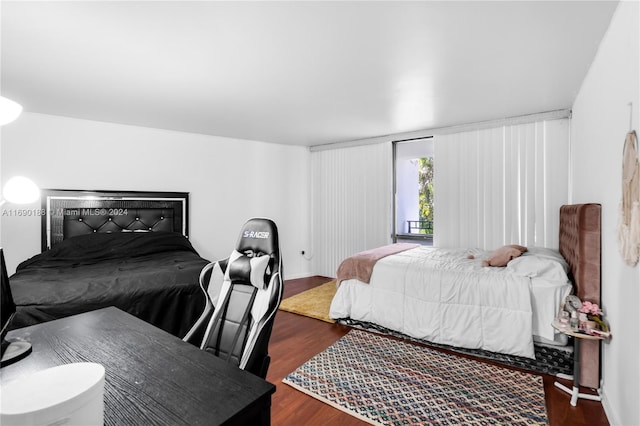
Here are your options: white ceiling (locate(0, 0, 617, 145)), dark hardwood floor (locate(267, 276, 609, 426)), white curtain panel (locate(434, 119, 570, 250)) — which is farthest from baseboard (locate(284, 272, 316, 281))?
white ceiling (locate(0, 0, 617, 145))

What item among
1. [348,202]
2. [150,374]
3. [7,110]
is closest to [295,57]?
[7,110]

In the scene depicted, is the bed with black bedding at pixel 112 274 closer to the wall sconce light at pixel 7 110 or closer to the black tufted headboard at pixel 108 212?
the black tufted headboard at pixel 108 212

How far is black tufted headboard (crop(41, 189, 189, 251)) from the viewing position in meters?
3.51

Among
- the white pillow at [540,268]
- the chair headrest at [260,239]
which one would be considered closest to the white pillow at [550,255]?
the white pillow at [540,268]

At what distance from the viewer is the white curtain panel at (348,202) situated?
5.06 metres

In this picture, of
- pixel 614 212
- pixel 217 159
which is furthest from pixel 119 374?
pixel 217 159

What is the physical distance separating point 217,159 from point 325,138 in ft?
5.61

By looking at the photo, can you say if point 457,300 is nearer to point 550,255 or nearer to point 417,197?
point 550,255

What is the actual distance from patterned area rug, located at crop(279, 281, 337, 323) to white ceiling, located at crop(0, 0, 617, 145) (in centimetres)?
235

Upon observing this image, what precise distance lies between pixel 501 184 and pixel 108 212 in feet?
16.0

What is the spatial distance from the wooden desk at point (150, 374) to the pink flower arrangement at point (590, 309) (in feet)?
7.17

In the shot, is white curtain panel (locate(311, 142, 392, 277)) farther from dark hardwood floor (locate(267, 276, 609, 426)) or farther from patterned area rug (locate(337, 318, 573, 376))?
patterned area rug (locate(337, 318, 573, 376))

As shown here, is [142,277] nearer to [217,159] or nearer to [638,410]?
[217,159]

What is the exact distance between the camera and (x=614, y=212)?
183 cm
